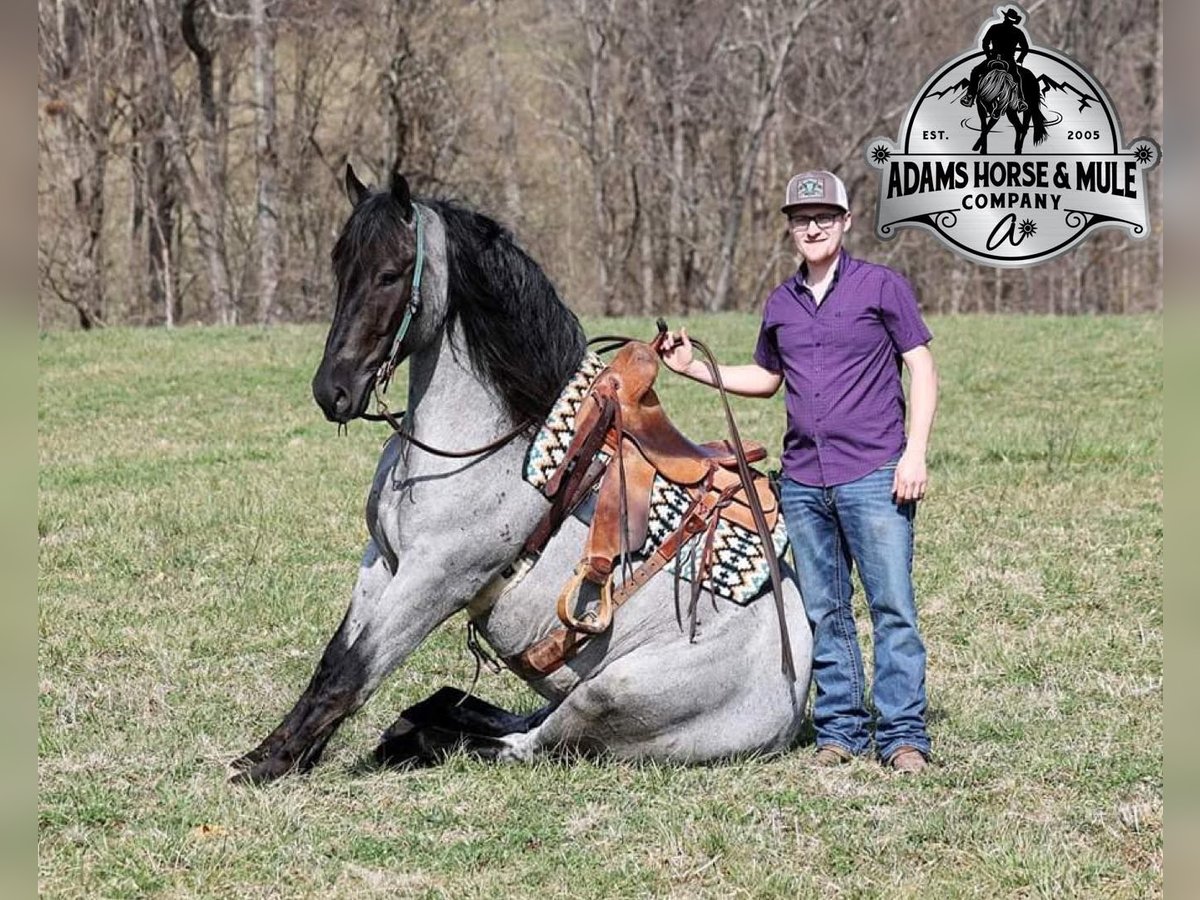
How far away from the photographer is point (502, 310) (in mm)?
5051

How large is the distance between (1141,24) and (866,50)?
5.79m

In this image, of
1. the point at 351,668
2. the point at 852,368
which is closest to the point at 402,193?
the point at 351,668

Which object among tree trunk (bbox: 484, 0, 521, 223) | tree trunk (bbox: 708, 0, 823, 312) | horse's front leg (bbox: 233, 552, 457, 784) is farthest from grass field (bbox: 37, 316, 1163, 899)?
tree trunk (bbox: 484, 0, 521, 223)

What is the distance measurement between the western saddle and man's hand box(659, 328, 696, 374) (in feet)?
0.33

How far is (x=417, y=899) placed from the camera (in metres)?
4.15

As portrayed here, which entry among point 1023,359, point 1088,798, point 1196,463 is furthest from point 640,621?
point 1023,359

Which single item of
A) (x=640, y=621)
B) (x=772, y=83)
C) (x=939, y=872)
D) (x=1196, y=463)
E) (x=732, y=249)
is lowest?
(x=939, y=872)

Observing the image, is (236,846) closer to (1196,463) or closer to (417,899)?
(417,899)

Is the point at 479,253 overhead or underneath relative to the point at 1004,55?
underneath

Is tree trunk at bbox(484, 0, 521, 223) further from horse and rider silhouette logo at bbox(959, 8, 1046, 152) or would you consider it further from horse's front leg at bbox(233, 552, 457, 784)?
horse's front leg at bbox(233, 552, 457, 784)

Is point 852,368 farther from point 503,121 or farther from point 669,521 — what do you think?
point 503,121

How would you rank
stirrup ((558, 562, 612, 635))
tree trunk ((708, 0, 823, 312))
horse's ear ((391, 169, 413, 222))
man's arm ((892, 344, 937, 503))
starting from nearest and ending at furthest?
horse's ear ((391, 169, 413, 222))
stirrup ((558, 562, 612, 635))
man's arm ((892, 344, 937, 503))
tree trunk ((708, 0, 823, 312))

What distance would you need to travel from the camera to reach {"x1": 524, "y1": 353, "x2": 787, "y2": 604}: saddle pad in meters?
5.03

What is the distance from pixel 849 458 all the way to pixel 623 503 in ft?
2.70
